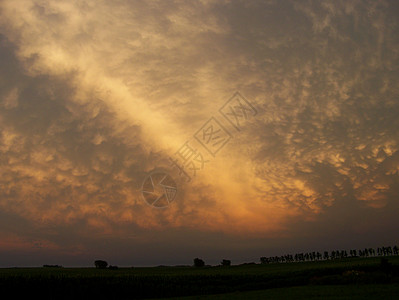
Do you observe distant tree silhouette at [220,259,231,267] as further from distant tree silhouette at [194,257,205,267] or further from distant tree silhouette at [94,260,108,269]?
distant tree silhouette at [94,260,108,269]

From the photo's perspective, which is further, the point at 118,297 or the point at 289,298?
the point at 118,297

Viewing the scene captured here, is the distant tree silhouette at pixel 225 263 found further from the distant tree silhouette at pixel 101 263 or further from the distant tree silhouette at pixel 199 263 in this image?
the distant tree silhouette at pixel 101 263

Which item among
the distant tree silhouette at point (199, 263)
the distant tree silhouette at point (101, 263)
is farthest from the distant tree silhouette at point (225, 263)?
the distant tree silhouette at point (101, 263)

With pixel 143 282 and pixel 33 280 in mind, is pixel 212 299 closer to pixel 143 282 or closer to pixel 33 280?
pixel 143 282

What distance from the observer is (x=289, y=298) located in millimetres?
40969

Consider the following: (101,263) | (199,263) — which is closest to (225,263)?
(199,263)

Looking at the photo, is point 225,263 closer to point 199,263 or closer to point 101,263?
point 199,263

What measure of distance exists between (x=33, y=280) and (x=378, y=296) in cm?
4882

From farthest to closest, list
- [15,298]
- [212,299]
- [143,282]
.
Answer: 1. [143,282]
2. [15,298]
3. [212,299]

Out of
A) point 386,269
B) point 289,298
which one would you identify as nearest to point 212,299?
point 289,298

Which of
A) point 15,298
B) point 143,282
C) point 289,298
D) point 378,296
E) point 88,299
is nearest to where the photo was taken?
point 378,296

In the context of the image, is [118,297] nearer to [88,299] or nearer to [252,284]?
[88,299]

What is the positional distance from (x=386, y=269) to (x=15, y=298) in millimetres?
63724

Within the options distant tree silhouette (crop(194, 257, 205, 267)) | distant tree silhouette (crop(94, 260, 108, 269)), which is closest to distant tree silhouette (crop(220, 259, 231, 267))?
distant tree silhouette (crop(194, 257, 205, 267))
